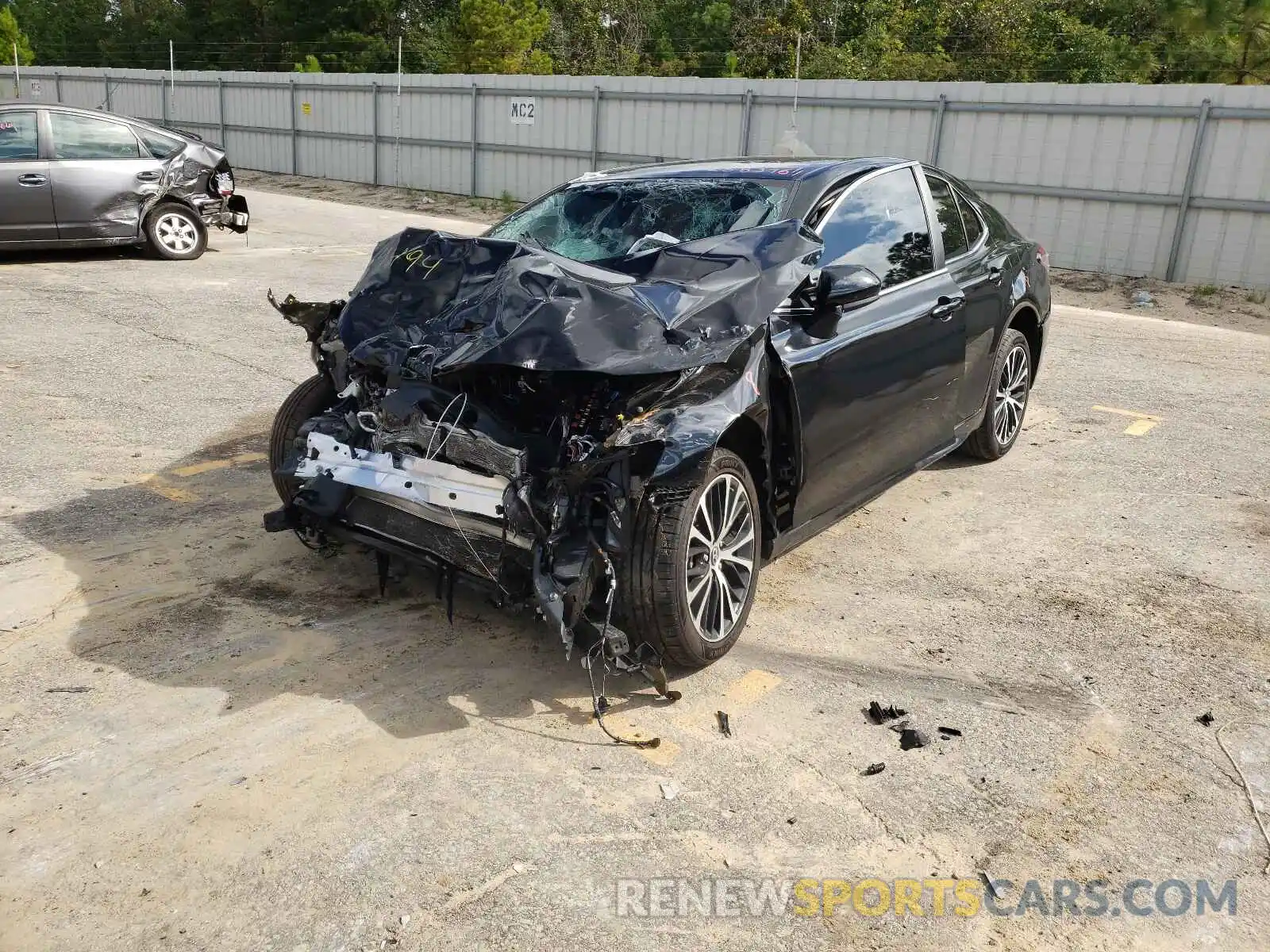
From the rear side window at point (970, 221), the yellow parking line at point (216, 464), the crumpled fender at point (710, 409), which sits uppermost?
the rear side window at point (970, 221)

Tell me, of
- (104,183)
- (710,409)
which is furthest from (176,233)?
(710,409)

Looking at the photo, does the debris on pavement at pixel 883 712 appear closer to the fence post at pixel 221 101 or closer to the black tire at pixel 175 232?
the black tire at pixel 175 232

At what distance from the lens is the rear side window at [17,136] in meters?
11.1

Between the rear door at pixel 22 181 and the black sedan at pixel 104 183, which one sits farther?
the black sedan at pixel 104 183

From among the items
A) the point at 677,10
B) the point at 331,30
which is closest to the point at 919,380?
the point at 677,10

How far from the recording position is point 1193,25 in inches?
835

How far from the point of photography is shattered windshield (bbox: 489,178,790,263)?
15.2 ft

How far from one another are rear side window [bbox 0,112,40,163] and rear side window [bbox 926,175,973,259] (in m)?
9.51

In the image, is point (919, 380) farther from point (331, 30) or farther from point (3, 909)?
point (331, 30)

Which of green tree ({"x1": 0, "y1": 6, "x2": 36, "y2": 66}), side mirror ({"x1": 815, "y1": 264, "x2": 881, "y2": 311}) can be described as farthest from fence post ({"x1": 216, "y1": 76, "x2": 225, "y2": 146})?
side mirror ({"x1": 815, "y1": 264, "x2": 881, "y2": 311})

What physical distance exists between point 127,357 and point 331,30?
42047 mm

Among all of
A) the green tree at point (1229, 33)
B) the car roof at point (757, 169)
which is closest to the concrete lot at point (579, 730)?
the car roof at point (757, 169)

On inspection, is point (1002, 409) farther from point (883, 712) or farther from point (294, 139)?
point (294, 139)

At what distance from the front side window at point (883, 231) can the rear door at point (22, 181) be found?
31.1 feet
